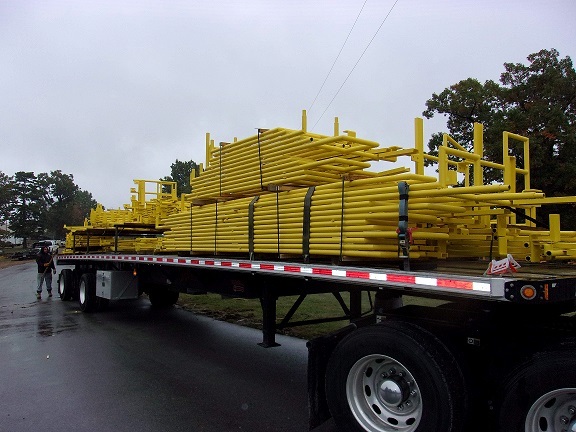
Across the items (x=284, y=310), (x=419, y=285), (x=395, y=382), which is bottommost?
(x=284, y=310)

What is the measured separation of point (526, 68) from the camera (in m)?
19.8

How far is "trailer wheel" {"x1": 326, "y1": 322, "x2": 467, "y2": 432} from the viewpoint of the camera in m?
2.99

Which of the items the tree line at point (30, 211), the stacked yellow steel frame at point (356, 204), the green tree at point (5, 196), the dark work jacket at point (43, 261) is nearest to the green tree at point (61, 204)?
the tree line at point (30, 211)

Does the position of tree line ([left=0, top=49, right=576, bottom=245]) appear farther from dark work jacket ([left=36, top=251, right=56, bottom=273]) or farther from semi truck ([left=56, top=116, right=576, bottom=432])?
dark work jacket ([left=36, top=251, right=56, bottom=273])

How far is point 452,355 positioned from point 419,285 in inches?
21.5

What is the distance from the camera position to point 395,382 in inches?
131

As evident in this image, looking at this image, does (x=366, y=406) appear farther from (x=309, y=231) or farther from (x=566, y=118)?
(x=566, y=118)

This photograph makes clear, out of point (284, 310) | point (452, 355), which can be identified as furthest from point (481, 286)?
point (284, 310)

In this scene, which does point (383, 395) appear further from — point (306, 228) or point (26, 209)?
point (26, 209)

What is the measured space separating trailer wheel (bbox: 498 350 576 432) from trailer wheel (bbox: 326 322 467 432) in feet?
1.07

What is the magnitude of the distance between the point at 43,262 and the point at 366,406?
13937 mm

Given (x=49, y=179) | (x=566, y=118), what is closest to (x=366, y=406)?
(x=566, y=118)

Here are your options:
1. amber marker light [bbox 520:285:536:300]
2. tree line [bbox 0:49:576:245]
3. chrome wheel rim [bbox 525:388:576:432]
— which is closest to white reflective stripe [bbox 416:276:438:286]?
amber marker light [bbox 520:285:536:300]

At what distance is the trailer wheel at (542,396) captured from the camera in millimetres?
2541
